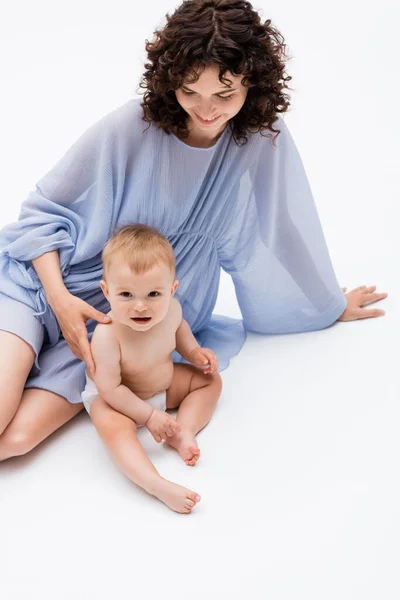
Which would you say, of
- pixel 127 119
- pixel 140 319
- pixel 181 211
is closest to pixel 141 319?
pixel 140 319

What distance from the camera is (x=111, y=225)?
1826 mm

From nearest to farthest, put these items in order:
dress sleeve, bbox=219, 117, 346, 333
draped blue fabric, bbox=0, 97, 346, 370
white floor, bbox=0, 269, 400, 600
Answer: white floor, bbox=0, 269, 400, 600
draped blue fabric, bbox=0, 97, 346, 370
dress sleeve, bbox=219, 117, 346, 333

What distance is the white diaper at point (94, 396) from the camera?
1.71m

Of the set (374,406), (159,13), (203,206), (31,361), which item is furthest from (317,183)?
(31,361)

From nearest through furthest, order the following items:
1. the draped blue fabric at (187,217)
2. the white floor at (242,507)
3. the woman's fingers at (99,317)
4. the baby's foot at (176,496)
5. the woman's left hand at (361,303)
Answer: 1. the white floor at (242,507)
2. the baby's foot at (176,496)
3. the woman's fingers at (99,317)
4. the draped blue fabric at (187,217)
5. the woman's left hand at (361,303)

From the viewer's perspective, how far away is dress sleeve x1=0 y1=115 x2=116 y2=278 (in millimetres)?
1781

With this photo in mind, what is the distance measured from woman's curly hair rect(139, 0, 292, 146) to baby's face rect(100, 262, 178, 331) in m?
0.34

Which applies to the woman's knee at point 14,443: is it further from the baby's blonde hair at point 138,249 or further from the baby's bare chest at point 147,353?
the baby's blonde hair at point 138,249

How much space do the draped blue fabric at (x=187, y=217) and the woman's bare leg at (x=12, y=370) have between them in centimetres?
11

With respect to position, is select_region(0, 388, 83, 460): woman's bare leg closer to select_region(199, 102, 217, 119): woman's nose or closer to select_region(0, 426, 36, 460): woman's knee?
select_region(0, 426, 36, 460): woman's knee

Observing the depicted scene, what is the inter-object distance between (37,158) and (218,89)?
5.27 feet

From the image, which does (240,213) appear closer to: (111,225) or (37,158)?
(111,225)

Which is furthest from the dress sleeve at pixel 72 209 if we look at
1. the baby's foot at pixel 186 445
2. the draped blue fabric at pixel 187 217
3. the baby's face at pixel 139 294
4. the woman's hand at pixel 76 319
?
the baby's foot at pixel 186 445

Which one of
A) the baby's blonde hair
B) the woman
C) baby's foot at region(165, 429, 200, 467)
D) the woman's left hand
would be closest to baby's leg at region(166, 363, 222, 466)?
baby's foot at region(165, 429, 200, 467)
